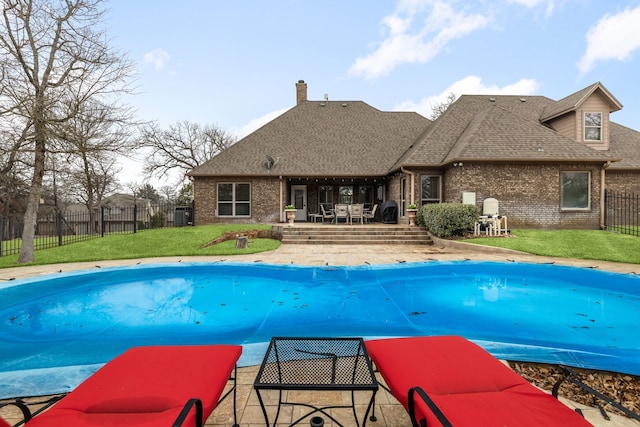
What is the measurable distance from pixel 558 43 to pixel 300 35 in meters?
13.0

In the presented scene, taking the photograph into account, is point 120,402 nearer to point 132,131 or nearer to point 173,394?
point 173,394

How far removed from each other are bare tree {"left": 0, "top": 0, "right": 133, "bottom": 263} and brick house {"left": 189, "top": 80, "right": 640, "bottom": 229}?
22.8ft

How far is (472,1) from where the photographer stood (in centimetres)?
1272

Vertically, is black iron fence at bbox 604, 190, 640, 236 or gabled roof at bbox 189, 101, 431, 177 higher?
gabled roof at bbox 189, 101, 431, 177

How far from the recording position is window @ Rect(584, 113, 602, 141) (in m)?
15.5

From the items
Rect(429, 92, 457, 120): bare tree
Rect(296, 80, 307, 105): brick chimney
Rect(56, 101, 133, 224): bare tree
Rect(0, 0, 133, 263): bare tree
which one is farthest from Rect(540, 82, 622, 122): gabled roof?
Rect(56, 101, 133, 224): bare tree

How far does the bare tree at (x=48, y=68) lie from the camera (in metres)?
9.12

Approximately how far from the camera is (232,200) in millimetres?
17422

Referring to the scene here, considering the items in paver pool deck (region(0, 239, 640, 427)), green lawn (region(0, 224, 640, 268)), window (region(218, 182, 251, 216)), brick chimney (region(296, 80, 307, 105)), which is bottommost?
paver pool deck (region(0, 239, 640, 427))

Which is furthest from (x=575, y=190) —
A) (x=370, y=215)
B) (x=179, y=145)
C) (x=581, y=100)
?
(x=179, y=145)

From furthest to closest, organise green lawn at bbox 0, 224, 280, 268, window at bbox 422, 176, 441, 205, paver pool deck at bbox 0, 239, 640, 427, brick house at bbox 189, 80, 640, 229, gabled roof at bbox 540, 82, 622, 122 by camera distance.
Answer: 1. window at bbox 422, 176, 441, 205
2. gabled roof at bbox 540, 82, 622, 122
3. brick house at bbox 189, 80, 640, 229
4. green lawn at bbox 0, 224, 280, 268
5. paver pool deck at bbox 0, 239, 640, 427

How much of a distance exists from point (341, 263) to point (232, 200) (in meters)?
10.6

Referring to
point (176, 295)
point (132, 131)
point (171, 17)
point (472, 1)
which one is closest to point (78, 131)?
point (132, 131)

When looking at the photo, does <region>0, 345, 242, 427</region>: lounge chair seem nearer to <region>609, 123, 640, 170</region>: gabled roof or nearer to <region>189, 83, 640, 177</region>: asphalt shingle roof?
<region>189, 83, 640, 177</region>: asphalt shingle roof
